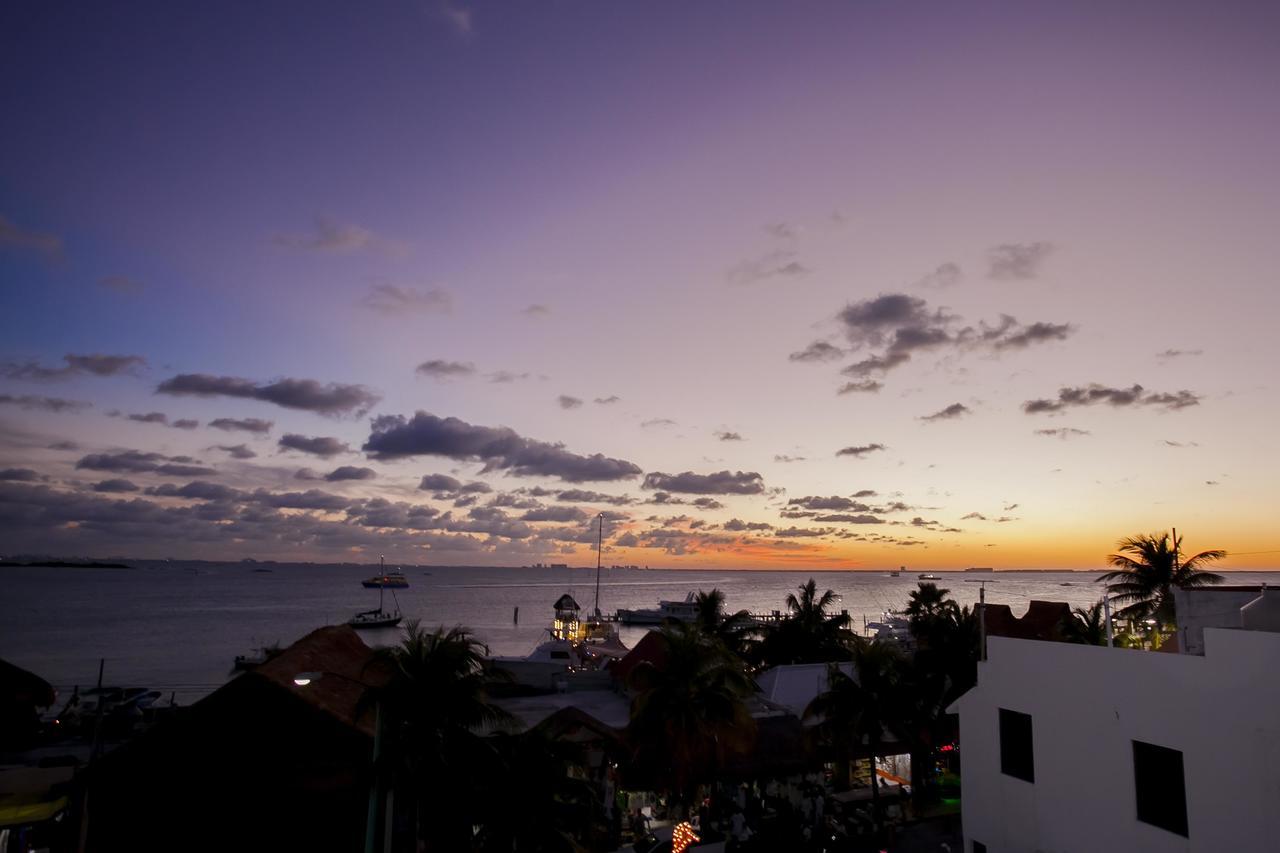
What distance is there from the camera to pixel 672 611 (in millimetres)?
152125

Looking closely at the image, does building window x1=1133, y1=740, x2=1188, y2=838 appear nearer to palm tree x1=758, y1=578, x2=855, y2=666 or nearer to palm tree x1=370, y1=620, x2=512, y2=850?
palm tree x1=370, y1=620, x2=512, y2=850

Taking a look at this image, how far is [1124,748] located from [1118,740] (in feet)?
0.63

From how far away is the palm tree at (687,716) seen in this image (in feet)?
89.4

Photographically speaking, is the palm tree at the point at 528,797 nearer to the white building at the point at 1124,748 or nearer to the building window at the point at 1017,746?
the white building at the point at 1124,748

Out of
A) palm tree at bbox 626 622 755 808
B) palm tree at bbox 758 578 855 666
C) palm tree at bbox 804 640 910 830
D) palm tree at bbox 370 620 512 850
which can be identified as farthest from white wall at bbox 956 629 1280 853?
palm tree at bbox 758 578 855 666

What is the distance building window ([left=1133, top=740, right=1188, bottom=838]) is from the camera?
632 inches

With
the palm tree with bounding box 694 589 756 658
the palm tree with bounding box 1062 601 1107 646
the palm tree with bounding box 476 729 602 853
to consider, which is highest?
the palm tree with bounding box 1062 601 1107 646

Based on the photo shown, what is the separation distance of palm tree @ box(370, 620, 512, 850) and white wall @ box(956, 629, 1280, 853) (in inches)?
542

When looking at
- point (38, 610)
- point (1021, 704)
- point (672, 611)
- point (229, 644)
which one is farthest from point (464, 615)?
point (1021, 704)

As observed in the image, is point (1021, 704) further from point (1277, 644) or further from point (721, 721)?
point (721, 721)

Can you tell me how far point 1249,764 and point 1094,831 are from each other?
444 cm

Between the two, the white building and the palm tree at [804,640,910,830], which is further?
the palm tree at [804,640,910,830]

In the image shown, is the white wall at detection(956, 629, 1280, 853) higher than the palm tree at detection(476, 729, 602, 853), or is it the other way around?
the white wall at detection(956, 629, 1280, 853)

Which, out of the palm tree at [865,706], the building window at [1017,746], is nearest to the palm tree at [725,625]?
the palm tree at [865,706]
